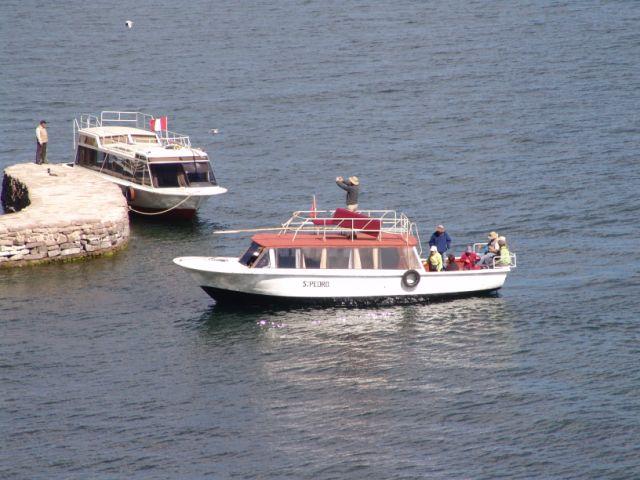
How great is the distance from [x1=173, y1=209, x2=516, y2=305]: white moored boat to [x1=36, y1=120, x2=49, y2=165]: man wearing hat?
20.7 m

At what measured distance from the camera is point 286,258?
45.6 meters

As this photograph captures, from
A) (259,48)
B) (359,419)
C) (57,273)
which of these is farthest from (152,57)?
(359,419)

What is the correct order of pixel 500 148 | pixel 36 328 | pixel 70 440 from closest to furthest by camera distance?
pixel 70 440
pixel 36 328
pixel 500 148

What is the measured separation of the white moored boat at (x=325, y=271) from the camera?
149 feet

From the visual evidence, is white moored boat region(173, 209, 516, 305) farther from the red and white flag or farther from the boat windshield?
the red and white flag

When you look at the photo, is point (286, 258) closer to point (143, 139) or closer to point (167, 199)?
point (167, 199)

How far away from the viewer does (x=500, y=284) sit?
4744cm

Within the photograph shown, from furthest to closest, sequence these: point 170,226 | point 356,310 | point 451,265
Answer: point 170,226 < point 451,265 < point 356,310

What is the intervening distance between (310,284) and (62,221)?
472 inches

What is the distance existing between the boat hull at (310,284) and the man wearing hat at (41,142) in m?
20.7

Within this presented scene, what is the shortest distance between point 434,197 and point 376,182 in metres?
4.61

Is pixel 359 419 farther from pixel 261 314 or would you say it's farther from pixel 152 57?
pixel 152 57

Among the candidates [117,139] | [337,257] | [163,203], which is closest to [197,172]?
[163,203]

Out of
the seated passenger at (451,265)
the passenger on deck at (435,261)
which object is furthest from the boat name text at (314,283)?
the seated passenger at (451,265)
